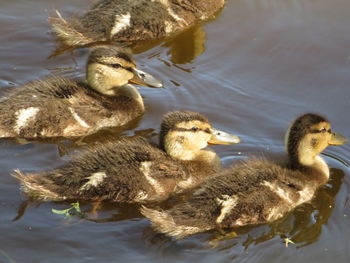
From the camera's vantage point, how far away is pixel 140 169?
5.00 metres

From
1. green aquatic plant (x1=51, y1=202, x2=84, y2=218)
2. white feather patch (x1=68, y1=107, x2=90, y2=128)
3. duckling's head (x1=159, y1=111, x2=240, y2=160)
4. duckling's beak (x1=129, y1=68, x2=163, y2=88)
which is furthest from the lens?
duckling's beak (x1=129, y1=68, x2=163, y2=88)

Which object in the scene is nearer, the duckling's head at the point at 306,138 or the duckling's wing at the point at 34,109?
the duckling's head at the point at 306,138

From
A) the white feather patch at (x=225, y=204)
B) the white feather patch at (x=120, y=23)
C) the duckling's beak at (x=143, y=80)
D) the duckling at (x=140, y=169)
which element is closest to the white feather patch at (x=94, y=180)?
the duckling at (x=140, y=169)

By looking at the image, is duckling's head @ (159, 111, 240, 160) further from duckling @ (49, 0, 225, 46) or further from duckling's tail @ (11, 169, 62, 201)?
duckling @ (49, 0, 225, 46)

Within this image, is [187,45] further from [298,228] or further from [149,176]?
[298,228]

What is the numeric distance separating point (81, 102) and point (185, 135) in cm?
102

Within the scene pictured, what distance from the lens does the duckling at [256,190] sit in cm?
466

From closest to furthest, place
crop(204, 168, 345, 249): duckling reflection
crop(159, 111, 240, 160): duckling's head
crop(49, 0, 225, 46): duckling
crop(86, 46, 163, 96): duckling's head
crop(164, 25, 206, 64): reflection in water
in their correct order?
crop(204, 168, 345, 249): duckling reflection → crop(159, 111, 240, 160): duckling's head → crop(86, 46, 163, 96): duckling's head → crop(164, 25, 206, 64): reflection in water → crop(49, 0, 225, 46): duckling

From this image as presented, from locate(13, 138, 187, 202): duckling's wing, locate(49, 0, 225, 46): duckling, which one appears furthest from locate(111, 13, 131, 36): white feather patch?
locate(13, 138, 187, 202): duckling's wing

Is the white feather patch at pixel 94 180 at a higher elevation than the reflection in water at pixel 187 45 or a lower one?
lower

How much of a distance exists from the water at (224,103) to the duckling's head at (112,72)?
0.21 metres

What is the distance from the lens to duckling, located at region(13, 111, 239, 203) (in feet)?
16.0

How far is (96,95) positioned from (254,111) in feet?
3.85

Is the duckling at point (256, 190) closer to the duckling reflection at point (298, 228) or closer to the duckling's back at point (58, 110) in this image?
the duckling reflection at point (298, 228)
